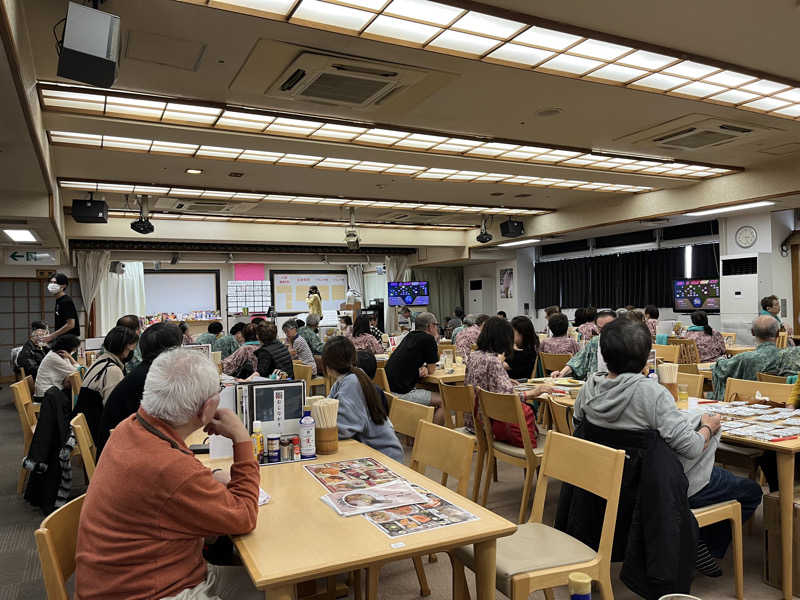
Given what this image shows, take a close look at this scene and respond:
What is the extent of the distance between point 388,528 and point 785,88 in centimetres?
530

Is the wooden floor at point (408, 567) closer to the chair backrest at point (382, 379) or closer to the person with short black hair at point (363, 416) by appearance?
the person with short black hair at point (363, 416)

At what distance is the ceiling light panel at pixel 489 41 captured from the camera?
350 centimetres

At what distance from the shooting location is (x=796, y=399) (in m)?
3.61

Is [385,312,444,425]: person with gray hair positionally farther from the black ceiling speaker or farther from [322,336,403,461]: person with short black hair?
the black ceiling speaker

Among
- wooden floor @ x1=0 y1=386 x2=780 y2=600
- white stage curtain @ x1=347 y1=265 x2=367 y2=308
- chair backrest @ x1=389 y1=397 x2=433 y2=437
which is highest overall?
white stage curtain @ x1=347 y1=265 x2=367 y2=308

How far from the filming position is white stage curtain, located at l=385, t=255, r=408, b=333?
16.6m

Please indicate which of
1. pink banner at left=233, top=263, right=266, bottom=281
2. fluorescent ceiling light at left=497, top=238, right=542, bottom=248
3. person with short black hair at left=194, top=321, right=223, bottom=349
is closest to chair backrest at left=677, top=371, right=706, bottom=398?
person with short black hair at left=194, top=321, right=223, bottom=349

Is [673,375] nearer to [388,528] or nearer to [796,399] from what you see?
[796,399]

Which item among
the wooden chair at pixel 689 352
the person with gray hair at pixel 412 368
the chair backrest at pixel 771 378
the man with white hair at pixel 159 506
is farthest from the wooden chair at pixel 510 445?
the wooden chair at pixel 689 352

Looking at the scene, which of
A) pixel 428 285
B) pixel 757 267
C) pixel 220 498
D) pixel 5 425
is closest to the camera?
pixel 220 498

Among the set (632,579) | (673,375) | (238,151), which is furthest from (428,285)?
(632,579)

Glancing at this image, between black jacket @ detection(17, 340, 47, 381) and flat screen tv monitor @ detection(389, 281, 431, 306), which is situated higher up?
flat screen tv monitor @ detection(389, 281, 431, 306)

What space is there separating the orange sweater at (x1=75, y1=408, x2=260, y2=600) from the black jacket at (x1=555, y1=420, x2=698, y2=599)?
1.56 m

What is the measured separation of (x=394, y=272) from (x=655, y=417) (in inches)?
564
